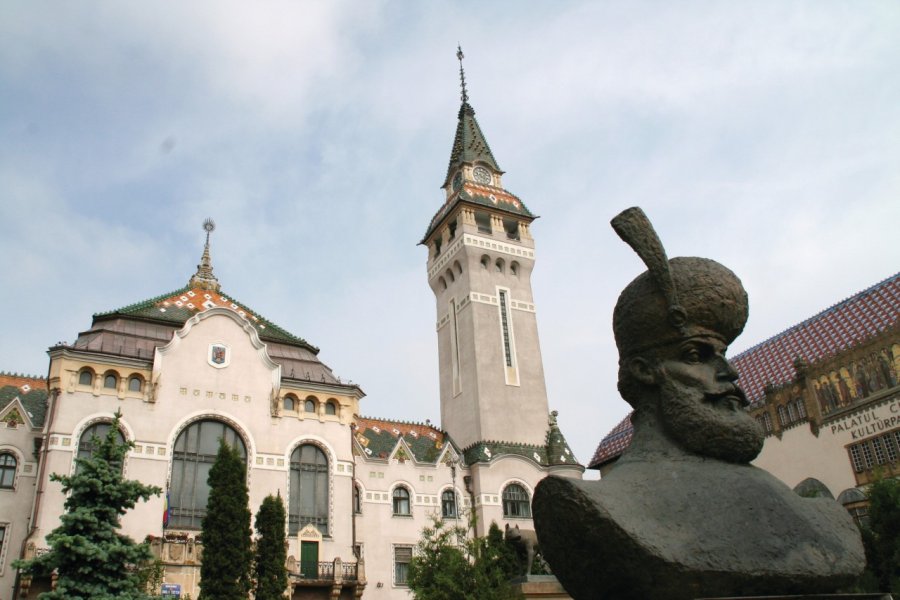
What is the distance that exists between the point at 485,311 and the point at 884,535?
2273cm

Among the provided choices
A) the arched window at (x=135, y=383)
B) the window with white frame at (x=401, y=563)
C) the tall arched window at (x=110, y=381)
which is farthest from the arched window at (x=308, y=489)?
the tall arched window at (x=110, y=381)

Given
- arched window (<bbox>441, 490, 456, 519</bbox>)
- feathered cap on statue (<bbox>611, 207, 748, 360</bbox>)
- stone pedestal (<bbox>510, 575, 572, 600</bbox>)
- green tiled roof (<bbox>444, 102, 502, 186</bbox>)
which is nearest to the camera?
feathered cap on statue (<bbox>611, 207, 748, 360</bbox>)

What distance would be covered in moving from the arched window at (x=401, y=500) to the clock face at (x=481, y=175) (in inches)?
816

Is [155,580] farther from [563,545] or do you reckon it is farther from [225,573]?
[563,545]

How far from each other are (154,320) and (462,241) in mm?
17204

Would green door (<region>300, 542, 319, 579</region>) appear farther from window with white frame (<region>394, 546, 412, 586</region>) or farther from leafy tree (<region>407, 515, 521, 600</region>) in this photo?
leafy tree (<region>407, 515, 521, 600</region>)

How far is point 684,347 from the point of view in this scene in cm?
455

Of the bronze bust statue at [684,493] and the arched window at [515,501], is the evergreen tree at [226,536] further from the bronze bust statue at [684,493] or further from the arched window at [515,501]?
the bronze bust statue at [684,493]

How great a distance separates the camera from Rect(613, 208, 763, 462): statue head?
14.3 ft

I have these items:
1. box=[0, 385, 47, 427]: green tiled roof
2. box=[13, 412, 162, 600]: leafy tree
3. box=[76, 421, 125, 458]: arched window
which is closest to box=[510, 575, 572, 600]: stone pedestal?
box=[13, 412, 162, 600]: leafy tree

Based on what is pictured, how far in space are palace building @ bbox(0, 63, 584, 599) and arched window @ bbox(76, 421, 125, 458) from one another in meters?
0.07

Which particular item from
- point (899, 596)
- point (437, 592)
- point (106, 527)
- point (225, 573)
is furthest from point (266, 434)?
point (899, 596)

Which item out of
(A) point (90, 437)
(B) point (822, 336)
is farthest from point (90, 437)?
(B) point (822, 336)

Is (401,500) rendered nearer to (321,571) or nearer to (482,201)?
(321,571)
